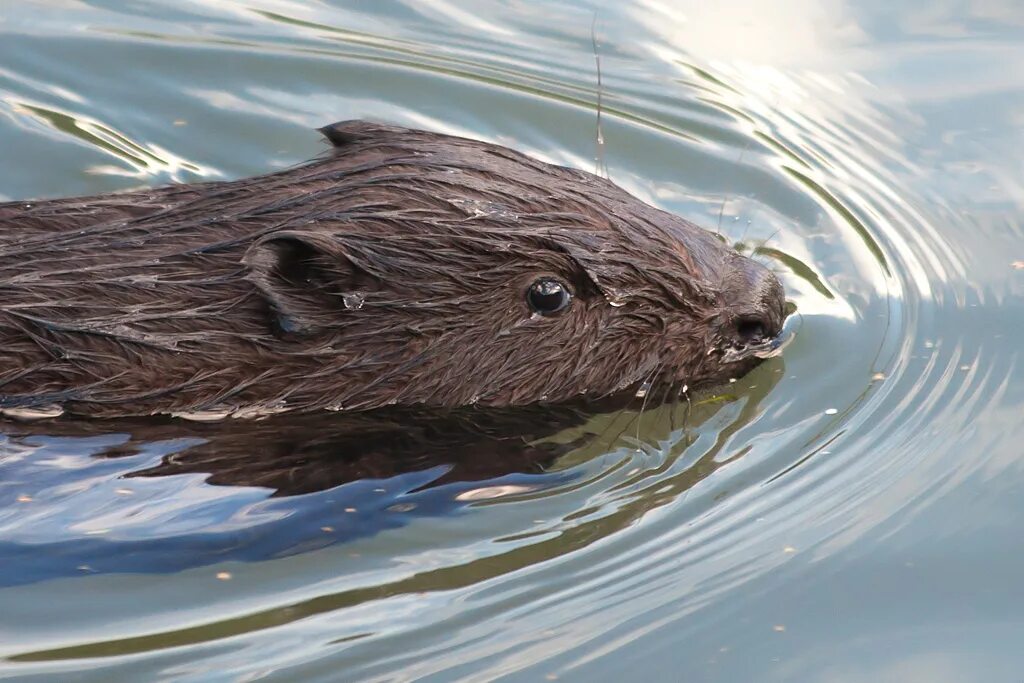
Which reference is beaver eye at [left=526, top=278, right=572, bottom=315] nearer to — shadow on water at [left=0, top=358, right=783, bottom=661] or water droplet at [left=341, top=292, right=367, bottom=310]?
shadow on water at [left=0, top=358, right=783, bottom=661]

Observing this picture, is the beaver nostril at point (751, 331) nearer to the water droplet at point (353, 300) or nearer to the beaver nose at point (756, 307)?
the beaver nose at point (756, 307)

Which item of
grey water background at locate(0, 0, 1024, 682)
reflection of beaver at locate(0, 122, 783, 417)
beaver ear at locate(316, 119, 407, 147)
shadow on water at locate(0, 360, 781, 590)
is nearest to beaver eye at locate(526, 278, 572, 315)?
reflection of beaver at locate(0, 122, 783, 417)

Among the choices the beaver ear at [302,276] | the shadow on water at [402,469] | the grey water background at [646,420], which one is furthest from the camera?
the beaver ear at [302,276]

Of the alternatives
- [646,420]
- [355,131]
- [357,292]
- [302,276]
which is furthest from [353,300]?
[646,420]

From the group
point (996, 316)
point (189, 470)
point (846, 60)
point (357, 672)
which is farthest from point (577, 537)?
point (846, 60)

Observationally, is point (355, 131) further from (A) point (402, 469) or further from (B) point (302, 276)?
(A) point (402, 469)

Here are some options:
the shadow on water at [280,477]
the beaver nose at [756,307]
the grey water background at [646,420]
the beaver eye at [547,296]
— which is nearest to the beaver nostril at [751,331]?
the beaver nose at [756,307]

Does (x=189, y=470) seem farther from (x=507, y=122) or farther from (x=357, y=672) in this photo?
(x=507, y=122)

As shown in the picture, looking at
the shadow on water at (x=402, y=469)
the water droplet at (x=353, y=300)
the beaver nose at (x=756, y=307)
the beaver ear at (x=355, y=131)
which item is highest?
the beaver ear at (x=355, y=131)
